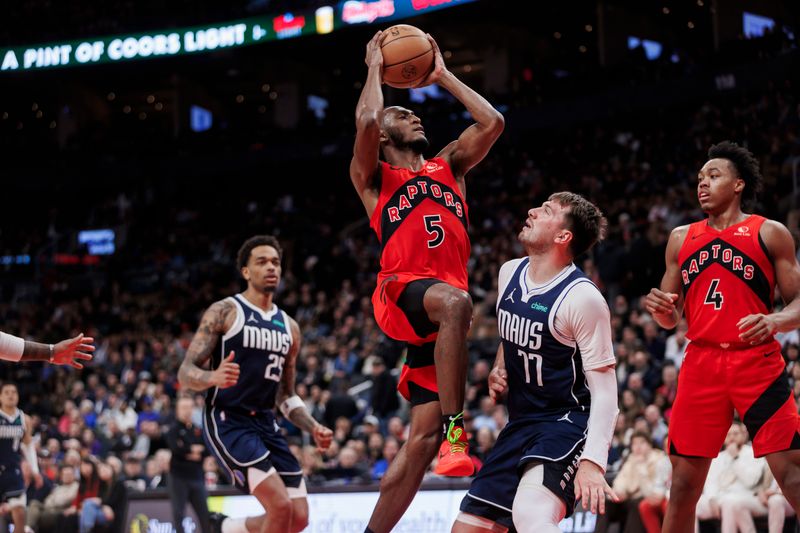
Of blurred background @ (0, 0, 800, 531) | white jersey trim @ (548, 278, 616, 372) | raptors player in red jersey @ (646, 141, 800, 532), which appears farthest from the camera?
blurred background @ (0, 0, 800, 531)

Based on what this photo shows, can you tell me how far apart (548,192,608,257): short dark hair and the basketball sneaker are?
3.68 ft

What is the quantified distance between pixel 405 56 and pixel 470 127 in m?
0.57

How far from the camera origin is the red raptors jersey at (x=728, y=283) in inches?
237

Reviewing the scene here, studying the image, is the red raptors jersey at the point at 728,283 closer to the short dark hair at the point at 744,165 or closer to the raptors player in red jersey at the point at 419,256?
the short dark hair at the point at 744,165

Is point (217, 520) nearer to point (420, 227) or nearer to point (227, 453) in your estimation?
point (227, 453)

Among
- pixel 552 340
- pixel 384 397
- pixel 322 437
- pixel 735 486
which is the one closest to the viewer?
pixel 552 340

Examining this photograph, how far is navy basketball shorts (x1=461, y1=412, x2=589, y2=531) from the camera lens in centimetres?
504

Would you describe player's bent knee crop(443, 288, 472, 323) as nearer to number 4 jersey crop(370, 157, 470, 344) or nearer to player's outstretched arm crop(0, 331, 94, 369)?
number 4 jersey crop(370, 157, 470, 344)

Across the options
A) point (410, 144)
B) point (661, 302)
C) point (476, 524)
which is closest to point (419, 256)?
point (410, 144)

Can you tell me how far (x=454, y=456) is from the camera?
17.4 feet

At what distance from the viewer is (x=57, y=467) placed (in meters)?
16.1

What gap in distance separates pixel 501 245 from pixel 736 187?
42.9ft

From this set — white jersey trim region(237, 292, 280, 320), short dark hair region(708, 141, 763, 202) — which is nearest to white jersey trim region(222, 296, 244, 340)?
white jersey trim region(237, 292, 280, 320)

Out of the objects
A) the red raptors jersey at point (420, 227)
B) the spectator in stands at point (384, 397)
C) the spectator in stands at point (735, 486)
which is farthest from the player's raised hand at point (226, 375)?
the spectator in stands at point (384, 397)
